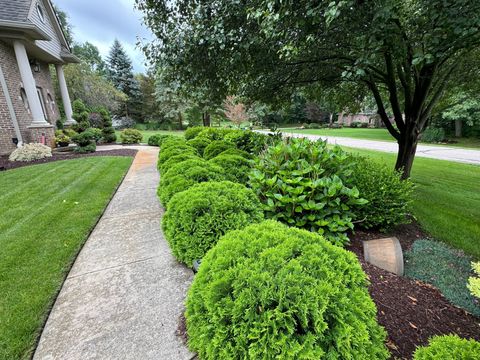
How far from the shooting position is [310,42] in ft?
10.8

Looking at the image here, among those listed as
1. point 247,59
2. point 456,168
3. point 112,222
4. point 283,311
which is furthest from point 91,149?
point 456,168

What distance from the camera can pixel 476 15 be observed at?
2.28 m

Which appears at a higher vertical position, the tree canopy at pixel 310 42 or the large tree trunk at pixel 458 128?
the tree canopy at pixel 310 42

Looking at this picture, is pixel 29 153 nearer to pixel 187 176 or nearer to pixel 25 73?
pixel 25 73

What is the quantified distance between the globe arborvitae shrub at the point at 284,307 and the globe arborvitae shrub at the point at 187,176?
1817 mm

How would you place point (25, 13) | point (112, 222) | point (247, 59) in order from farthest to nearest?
1. point (25, 13)
2. point (247, 59)
3. point (112, 222)

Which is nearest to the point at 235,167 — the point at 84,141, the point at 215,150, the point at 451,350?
the point at 215,150

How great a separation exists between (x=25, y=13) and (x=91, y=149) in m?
5.29

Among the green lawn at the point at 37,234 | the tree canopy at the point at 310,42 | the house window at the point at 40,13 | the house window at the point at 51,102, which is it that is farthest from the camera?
the house window at the point at 51,102

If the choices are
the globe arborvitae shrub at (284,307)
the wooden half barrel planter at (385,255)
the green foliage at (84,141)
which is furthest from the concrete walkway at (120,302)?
the green foliage at (84,141)

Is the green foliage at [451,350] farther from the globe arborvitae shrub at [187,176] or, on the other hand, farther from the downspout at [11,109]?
the downspout at [11,109]

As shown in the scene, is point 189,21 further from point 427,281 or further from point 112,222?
point 427,281

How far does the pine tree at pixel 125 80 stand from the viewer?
31.7 m

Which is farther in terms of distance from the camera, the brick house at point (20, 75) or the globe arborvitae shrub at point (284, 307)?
the brick house at point (20, 75)
